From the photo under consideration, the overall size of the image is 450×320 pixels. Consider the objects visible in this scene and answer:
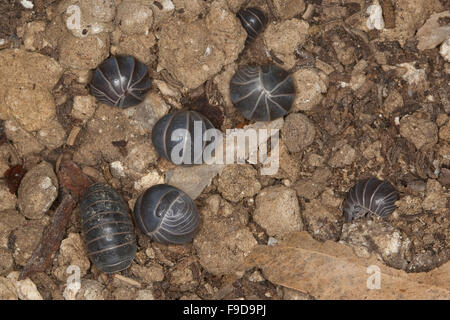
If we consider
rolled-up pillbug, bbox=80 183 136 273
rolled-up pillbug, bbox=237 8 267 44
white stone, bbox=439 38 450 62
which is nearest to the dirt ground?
white stone, bbox=439 38 450 62

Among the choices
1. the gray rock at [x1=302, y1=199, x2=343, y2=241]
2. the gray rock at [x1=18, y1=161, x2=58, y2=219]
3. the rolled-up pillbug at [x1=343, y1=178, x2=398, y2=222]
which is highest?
the gray rock at [x1=18, y1=161, x2=58, y2=219]

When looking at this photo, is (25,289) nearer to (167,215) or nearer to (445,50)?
(167,215)

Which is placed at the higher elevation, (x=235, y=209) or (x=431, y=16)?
(x=431, y=16)

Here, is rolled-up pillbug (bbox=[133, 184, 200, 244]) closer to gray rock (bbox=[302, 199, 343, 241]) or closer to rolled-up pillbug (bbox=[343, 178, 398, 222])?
gray rock (bbox=[302, 199, 343, 241])

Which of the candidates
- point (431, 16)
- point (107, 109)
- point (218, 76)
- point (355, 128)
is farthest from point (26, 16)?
point (431, 16)

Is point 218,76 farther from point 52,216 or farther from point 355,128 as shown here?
point 52,216

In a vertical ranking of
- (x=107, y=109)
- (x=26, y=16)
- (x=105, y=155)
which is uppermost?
(x=26, y=16)

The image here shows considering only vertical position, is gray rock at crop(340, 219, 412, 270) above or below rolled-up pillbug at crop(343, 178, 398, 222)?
below

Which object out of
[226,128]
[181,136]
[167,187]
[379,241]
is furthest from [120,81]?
[379,241]
